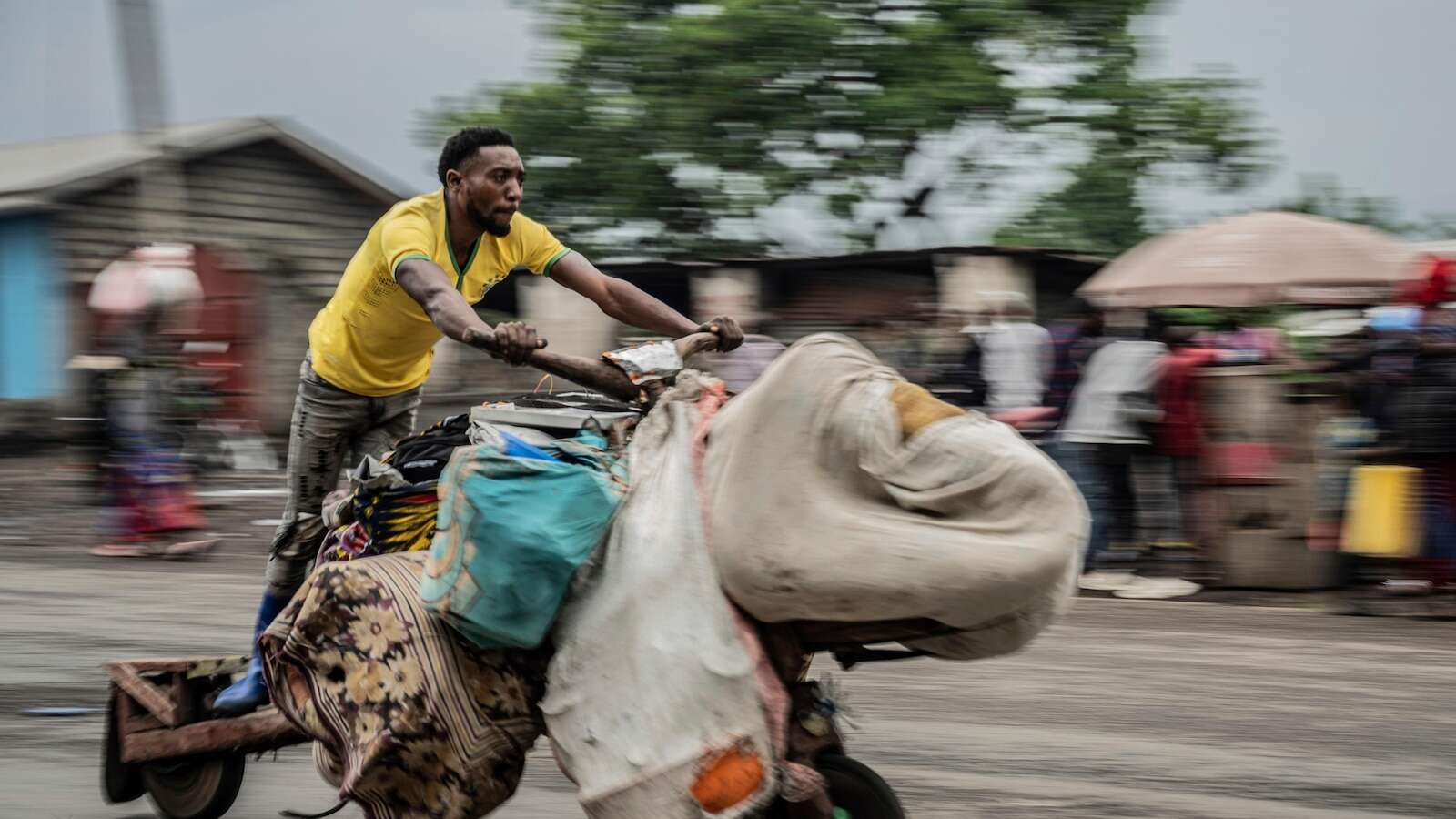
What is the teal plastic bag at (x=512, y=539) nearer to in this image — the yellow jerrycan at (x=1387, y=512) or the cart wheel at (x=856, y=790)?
the cart wheel at (x=856, y=790)

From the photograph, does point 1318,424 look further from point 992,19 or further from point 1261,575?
point 992,19

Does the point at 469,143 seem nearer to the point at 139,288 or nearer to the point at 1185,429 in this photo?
the point at 1185,429

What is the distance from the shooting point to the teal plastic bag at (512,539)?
11.6ft

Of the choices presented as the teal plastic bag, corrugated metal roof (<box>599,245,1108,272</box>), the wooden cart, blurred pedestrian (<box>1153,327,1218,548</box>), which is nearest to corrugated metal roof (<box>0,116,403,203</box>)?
corrugated metal roof (<box>599,245,1108,272</box>)

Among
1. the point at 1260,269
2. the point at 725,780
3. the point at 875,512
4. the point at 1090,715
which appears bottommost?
the point at 1090,715

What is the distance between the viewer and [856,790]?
3.78m

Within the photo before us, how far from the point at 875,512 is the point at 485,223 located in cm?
152

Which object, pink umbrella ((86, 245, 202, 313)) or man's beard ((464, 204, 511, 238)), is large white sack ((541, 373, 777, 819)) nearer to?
man's beard ((464, 204, 511, 238))

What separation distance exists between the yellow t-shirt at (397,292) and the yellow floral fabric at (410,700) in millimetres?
903

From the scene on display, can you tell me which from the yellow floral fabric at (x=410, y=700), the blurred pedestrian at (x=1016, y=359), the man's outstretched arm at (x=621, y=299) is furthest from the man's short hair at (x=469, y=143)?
the blurred pedestrian at (x=1016, y=359)

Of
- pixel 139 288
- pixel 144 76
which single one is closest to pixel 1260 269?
pixel 139 288

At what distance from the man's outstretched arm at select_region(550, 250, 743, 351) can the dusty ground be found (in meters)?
1.56

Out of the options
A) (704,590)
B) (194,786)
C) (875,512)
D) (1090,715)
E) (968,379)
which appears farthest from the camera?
(968,379)

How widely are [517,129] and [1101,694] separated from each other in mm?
18299
